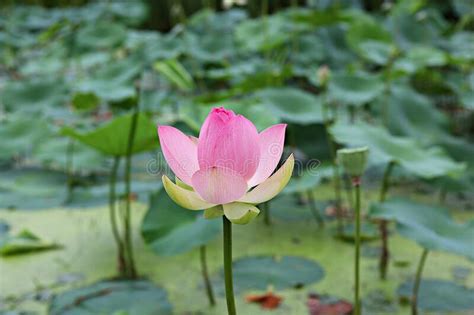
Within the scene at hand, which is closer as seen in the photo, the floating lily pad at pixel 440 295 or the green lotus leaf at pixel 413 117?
the floating lily pad at pixel 440 295

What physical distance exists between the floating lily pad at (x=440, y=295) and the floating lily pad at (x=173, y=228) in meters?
0.42

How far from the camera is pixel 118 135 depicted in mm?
1202

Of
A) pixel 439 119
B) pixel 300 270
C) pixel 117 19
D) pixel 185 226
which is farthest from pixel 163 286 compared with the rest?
pixel 117 19

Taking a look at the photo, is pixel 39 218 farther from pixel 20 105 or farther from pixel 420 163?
pixel 420 163

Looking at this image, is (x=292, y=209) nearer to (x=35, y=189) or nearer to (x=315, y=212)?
(x=315, y=212)

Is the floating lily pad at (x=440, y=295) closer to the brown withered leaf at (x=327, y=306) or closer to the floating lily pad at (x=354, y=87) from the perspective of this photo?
the brown withered leaf at (x=327, y=306)

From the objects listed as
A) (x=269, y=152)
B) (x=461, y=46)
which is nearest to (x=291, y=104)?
(x=461, y=46)

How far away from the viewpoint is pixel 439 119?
198cm

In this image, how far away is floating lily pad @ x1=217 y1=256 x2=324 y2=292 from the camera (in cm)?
125

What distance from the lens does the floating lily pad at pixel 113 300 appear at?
112cm

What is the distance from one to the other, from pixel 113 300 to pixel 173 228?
0.59ft

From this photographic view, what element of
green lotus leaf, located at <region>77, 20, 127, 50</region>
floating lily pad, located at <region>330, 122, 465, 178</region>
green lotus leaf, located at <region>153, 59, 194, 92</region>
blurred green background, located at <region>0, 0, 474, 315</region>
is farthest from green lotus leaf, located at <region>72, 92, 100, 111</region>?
green lotus leaf, located at <region>77, 20, 127, 50</region>

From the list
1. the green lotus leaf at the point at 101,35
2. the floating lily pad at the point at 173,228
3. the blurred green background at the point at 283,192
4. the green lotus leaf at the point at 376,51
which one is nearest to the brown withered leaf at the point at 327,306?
the blurred green background at the point at 283,192

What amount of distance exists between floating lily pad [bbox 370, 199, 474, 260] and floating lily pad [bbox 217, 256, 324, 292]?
0.26m
